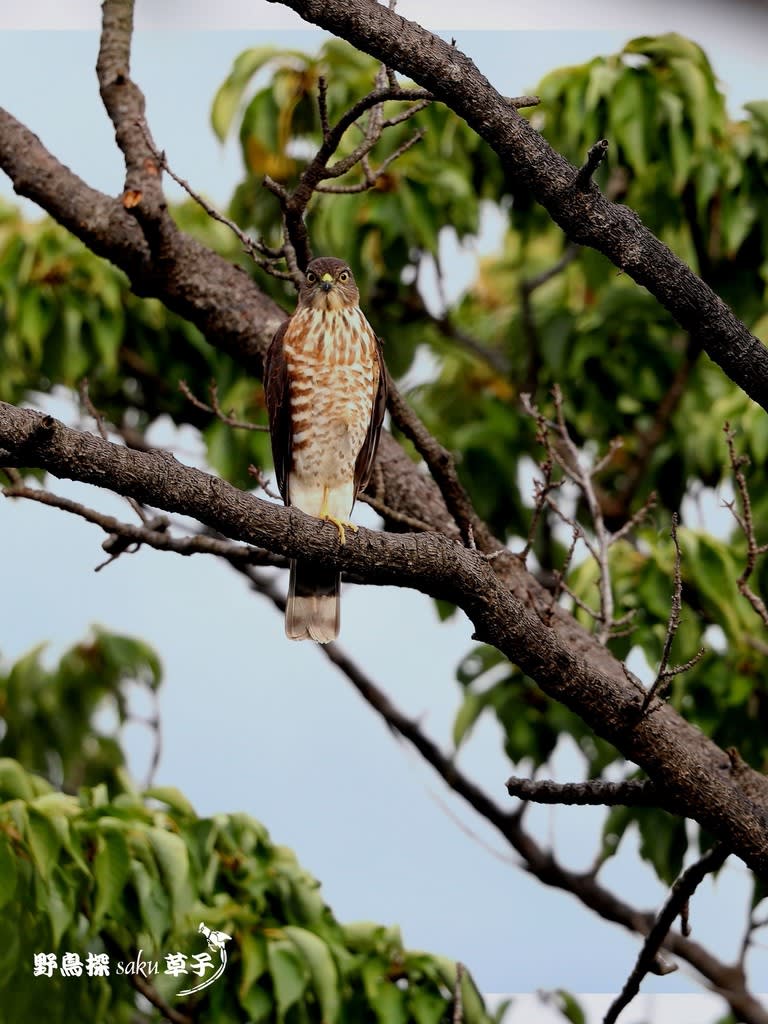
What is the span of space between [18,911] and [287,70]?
3.27 metres

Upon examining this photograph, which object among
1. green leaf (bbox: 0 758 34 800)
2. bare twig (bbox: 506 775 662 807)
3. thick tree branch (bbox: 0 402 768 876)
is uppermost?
thick tree branch (bbox: 0 402 768 876)

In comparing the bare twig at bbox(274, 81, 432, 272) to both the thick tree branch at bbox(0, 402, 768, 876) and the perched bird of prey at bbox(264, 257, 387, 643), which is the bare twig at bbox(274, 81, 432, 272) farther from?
the thick tree branch at bbox(0, 402, 768, 876)

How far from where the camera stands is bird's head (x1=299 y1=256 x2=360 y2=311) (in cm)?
378

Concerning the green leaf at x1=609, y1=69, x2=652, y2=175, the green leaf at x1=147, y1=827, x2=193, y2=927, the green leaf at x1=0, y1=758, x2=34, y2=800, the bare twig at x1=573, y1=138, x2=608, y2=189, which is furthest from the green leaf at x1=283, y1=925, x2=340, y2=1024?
the green leaf at x1=609, y1=69, x2=652, y2=175

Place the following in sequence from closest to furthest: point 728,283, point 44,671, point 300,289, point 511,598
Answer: point 511,598 < point 300,289 < point 44,671 < point 728,283

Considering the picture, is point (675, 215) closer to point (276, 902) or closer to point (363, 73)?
point (363, 73)

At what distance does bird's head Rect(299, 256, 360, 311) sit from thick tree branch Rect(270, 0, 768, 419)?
1.11 meters

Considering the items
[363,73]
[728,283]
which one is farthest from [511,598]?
[728,283]

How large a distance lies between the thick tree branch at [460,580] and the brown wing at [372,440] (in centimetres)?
65

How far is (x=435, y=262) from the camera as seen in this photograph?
5223mm

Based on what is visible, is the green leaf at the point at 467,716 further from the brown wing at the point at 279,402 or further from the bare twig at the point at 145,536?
the bare twig at the point at 145,536

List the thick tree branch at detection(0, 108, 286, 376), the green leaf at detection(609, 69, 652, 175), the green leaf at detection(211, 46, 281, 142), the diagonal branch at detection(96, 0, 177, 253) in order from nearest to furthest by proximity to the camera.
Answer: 1. the diagonal branch at detection(96, 0, 177, 253)
2. the thick tree branch at detection(0, 108, 286, 376)
3. the green leaf at detection(609, 69, 652, 175)
4. the green leaf at detection(211, 46, 281, 142)

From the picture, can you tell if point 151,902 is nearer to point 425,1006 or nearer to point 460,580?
point 425,1006

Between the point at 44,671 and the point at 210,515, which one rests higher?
the point at 44,671
